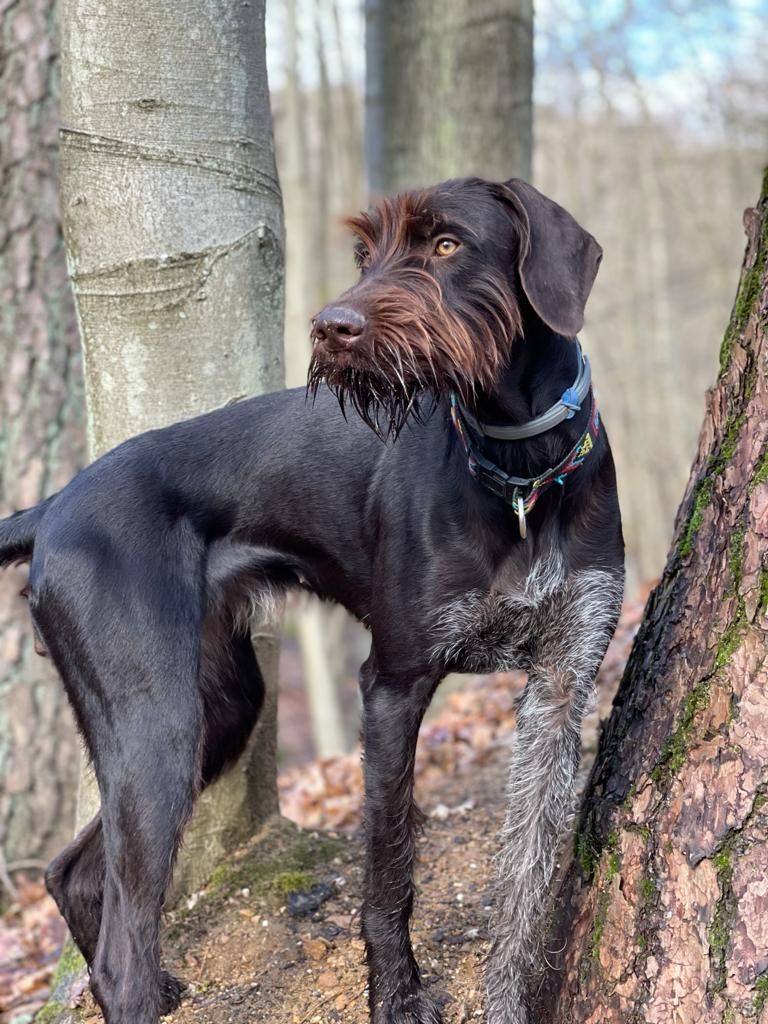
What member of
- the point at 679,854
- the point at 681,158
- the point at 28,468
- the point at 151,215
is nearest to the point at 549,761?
the point at 679,854

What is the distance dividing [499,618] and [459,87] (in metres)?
4.99

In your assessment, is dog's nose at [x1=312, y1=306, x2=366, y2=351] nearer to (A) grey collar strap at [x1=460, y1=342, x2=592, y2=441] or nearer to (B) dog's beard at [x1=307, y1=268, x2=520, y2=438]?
(B) dog's beard at [x1=307, y1=268, x2=520, y2=438]

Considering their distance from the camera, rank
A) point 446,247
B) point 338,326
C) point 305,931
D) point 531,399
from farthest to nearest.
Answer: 1. point 305,931
2. point 531,399
3. point 446,247
4. point 338,326

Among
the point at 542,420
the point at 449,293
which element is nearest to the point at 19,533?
the point at 449,293

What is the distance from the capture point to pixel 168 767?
3.00 m

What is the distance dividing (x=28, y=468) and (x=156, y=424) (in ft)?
7.49

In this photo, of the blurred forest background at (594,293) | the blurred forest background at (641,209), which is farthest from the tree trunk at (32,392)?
the blurred forest background at (641,209)

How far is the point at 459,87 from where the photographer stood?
6949 millimetres

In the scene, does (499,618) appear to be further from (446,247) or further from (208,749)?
(208,749)

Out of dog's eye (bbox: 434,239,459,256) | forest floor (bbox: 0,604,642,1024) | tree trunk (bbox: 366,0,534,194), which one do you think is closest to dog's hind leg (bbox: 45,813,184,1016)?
forest floor (bbox: 0,604,642,1024)

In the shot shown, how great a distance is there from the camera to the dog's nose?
2637 mm

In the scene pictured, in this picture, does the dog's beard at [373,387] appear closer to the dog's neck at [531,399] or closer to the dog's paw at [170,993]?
the dog's neck at [531,399]

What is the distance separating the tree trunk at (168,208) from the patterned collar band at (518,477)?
1159 mm

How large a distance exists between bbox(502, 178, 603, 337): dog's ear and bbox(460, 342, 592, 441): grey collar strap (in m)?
0.25
